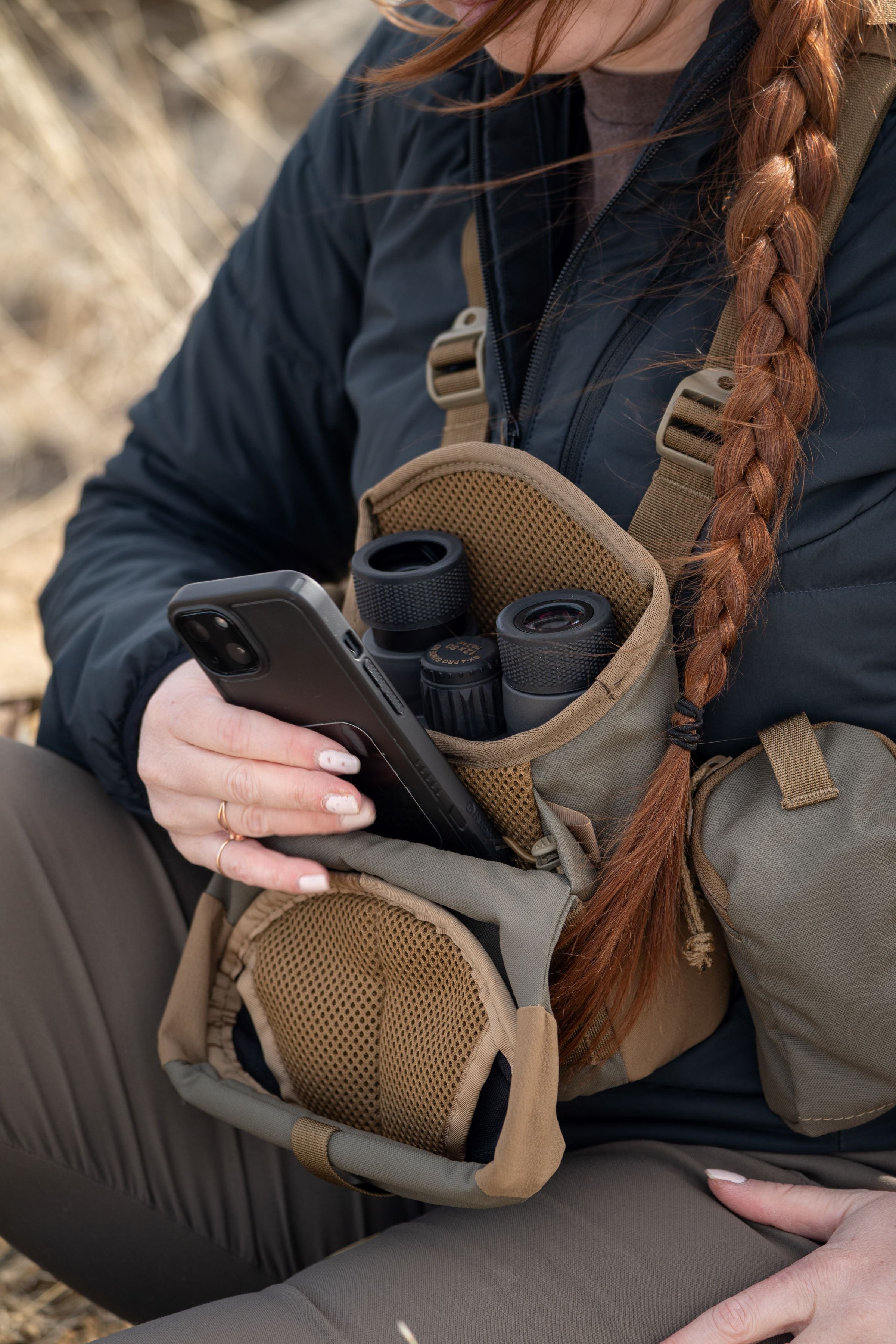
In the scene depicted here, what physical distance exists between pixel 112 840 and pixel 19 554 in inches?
89.3

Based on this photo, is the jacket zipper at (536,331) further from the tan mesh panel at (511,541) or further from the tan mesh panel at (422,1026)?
the tan mesh panel at (422,1026)

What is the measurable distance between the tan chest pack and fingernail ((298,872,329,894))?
0.04 ft

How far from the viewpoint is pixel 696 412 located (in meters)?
0.86

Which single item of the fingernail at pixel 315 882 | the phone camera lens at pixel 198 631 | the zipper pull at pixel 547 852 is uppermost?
the phone camera lens at pixel 198 631

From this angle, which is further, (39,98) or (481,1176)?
(39,98)

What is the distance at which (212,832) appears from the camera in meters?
1.03

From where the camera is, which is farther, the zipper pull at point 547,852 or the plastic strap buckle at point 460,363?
the plastic strap buckle at point 460,363

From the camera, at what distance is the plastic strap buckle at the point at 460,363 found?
106cm

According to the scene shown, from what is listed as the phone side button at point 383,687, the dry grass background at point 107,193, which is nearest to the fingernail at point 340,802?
the phone side button at point 383,687

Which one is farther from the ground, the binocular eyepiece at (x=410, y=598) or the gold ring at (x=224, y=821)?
the binocular eyepiece at (x=410, y=598)

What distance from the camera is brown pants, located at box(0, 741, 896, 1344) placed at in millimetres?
835

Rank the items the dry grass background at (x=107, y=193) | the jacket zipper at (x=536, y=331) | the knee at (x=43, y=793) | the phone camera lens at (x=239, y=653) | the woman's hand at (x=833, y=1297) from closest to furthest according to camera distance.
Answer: the woman's hand at (x=833, y=1297), the phone camera lens at (x=239, y=653), the jacket zipper at (x=536, y=331), the knee at (x=43, y=793), the dry grass background at (x=107, y=193)

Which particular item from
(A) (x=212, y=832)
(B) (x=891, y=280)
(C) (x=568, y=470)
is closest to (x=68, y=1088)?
(A) (x=212, y=832)

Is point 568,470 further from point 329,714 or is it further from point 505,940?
point 505,940
